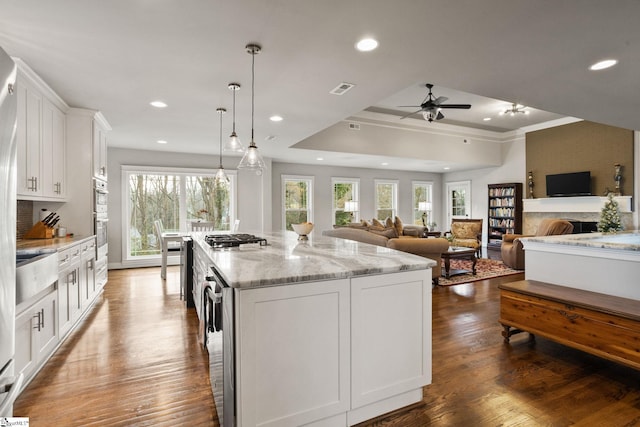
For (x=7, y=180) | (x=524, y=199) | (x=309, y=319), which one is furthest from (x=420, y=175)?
(x=7, y=180)

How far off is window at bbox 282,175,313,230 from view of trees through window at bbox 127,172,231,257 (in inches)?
71.2

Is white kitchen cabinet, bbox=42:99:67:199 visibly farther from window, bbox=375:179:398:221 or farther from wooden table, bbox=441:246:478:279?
window, bbox=375:179:398:221

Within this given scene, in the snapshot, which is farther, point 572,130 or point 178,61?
point 572,130

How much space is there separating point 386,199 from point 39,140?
28.5 feet

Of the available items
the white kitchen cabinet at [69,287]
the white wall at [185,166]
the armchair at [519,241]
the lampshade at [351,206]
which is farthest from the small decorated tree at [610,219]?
the white kitchen cabinet at [69,287]

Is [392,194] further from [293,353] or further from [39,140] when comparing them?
[293,353]

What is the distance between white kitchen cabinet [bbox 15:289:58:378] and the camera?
2111 millimetres

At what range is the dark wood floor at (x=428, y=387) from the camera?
1.89 m

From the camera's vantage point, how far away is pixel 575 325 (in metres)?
2.49

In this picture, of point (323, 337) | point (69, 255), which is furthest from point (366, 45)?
point (69, 255)

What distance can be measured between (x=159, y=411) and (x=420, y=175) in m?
10.2

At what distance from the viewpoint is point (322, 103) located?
3.75 meters

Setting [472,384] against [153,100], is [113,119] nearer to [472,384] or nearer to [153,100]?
[153,100]

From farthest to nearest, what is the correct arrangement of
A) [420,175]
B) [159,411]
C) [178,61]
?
[420,175] → [178,61] → [159,411]
